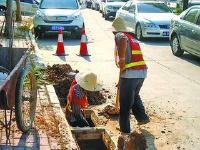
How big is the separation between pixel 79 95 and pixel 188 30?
732cm

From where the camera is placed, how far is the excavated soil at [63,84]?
863cm

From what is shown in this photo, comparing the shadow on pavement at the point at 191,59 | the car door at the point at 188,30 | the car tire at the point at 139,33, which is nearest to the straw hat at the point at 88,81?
the car door at the point at 188,30

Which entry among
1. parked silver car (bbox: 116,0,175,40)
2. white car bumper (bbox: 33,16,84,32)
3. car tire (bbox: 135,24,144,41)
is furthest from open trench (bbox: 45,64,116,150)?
car tire (bbox: 135,24,144,41)

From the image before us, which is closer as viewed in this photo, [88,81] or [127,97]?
[88,81]

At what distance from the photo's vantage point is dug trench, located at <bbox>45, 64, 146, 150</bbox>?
587 cm

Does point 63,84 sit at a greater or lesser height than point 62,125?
lesser

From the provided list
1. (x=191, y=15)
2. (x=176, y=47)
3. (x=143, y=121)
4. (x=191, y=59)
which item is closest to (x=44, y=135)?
(x=143, y=121)

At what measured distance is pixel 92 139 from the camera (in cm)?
680

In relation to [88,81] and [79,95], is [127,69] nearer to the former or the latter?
[88,81]

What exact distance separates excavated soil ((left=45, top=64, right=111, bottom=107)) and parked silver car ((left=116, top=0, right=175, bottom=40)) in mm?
7578

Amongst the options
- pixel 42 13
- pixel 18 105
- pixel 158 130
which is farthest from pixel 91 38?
pixel 18 105

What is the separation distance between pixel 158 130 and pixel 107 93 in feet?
8.05

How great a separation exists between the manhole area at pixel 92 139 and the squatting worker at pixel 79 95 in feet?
1.13

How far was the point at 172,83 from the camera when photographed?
33.9ft
